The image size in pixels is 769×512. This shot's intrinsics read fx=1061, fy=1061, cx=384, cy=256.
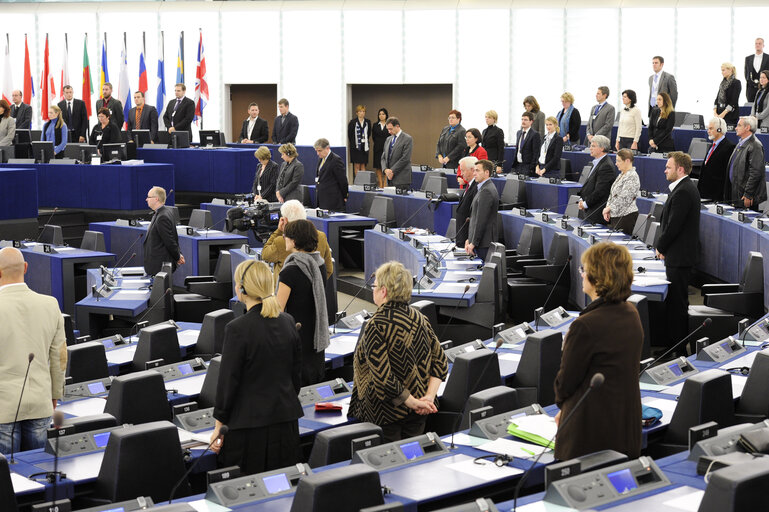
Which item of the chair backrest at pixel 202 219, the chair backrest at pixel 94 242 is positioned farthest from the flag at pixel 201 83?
the chair backrest at pixel 94 242

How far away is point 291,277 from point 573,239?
4.76m

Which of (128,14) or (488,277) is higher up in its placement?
(128,14)

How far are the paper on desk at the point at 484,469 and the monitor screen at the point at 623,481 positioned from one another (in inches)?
16.4

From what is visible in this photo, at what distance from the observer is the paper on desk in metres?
3.77

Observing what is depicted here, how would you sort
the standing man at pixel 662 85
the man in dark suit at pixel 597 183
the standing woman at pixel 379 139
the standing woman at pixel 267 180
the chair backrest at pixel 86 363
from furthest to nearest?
the standing woman at pixel 379 139, the standing man at pixel 662 85, the standing woman at pixel 267 180, the man in dark suit at pixel 597 183, the chair backrest at pixel 86 363

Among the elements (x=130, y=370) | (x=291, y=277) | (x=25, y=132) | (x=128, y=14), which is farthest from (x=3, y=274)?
(x=128, y=14)

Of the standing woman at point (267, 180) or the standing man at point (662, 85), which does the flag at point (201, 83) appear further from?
the standing man at point (662, 85)

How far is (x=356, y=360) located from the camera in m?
4.55

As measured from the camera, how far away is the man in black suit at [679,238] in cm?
773

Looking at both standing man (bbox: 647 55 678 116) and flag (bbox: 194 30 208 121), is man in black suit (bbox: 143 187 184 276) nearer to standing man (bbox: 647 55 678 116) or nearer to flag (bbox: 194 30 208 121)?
standing man (bbox: 647 55 678 116)

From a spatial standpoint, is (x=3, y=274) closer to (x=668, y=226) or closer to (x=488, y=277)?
(x=488, y=277)

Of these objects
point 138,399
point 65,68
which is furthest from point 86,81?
point 138,399

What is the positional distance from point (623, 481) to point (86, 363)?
3.50 m

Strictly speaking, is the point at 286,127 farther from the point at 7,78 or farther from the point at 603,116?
the point at 7,78
